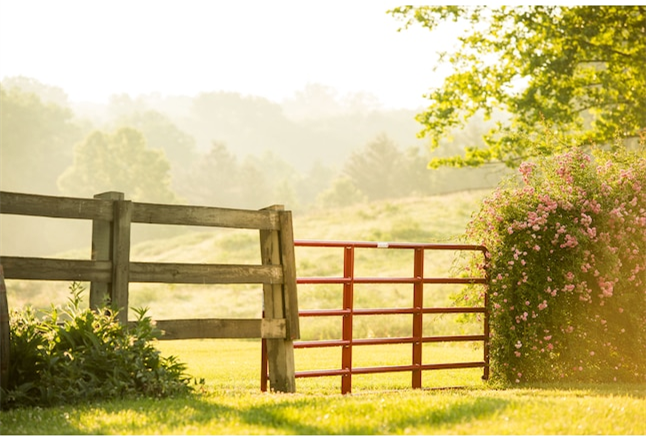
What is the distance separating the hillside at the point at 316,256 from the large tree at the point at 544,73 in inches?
188

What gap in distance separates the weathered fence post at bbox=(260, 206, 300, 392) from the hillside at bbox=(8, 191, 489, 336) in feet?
42.7

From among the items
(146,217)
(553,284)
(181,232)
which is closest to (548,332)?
(553,284)

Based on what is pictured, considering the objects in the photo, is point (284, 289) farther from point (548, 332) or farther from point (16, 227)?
point (16, 227)

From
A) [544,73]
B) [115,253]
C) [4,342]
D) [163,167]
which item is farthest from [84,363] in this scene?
[163,167]

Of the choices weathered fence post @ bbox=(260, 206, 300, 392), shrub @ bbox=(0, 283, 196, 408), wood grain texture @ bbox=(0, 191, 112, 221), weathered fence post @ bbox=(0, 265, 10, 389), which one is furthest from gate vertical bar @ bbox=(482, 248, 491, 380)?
weathered fence post @ bbox=(0, 265, 10, 389)

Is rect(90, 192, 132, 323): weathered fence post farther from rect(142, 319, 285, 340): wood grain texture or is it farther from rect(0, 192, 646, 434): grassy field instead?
rect(0, 192, 646, 434): grassy field

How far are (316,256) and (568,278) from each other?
951 inches

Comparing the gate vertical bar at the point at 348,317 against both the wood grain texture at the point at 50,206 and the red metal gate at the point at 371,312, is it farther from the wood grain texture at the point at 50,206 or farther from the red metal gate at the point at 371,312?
the wood grain texture at the point at 50,206

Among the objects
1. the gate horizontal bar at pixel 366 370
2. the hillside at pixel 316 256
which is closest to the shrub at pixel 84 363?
the gate horizontal bar at pixel 366 370

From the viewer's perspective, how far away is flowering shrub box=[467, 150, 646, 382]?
11.5m

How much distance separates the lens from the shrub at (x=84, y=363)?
25.4ft

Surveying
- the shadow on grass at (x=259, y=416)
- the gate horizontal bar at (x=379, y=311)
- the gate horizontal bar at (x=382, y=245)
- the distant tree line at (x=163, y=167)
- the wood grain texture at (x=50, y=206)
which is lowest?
the shadow on grass at (x=259, y=416)

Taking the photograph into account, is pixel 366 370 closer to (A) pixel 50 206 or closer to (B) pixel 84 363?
(B) pixel 84 363

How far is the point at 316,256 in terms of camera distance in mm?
35312
